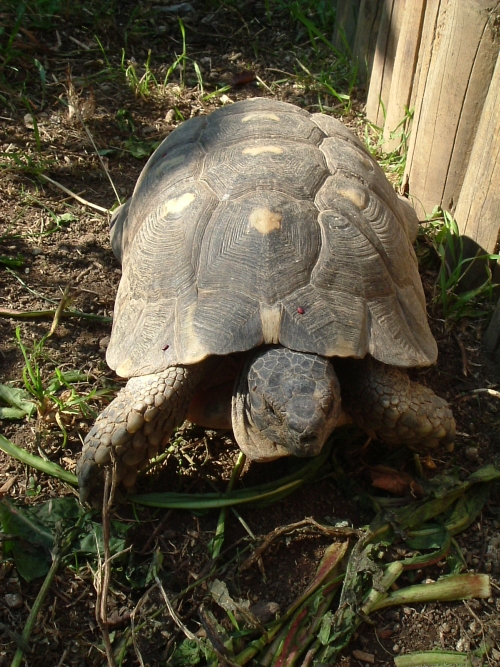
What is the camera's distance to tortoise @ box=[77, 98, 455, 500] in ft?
7.98

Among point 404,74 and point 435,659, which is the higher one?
point 404,74

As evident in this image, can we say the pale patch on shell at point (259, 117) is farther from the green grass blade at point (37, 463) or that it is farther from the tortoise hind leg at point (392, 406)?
the green grass blade at point (37, 463)

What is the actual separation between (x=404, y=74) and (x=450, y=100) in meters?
0.75

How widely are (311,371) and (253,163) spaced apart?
920mm

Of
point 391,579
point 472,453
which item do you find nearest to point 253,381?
point 391,579

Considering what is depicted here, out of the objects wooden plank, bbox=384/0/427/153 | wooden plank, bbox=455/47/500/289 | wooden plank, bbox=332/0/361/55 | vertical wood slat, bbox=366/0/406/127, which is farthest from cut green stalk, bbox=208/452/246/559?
wooden plank, bbox=332/0/361/55

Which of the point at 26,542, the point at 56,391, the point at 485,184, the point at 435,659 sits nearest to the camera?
the point at 435,659

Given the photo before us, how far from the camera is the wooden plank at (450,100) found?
317 cm

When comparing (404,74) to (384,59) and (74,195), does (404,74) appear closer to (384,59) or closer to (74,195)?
(384,59)

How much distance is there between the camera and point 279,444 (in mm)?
2479

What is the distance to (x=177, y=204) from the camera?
9.29 ft

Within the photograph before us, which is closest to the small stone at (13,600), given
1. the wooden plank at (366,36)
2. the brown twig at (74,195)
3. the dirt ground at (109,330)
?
the dirt ground at (109,330)

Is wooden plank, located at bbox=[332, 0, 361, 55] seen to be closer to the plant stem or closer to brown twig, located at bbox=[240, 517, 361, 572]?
brown twig, located at bbox=[240, 517, 361, 572]

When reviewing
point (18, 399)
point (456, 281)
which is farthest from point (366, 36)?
point (18, 399)
